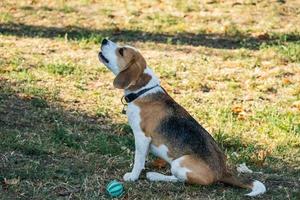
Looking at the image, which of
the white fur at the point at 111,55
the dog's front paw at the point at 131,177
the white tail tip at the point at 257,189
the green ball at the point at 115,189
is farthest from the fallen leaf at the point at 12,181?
the white tail tip at the point at 257,189

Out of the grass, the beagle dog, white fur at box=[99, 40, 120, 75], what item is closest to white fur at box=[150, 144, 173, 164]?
the beagle dog

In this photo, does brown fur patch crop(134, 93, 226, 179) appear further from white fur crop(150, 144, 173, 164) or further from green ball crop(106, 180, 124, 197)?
green ball crop(106, 180, 124, 197)

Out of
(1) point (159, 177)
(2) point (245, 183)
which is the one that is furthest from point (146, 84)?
(2) point (245, 183)

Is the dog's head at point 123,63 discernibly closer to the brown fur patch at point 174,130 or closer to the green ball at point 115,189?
the brown fur patch at point 174,130

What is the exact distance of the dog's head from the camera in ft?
18.5

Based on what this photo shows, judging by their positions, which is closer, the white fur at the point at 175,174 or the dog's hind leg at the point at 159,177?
the white fur at the point at 175,174

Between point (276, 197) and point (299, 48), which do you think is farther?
point (299, 48)

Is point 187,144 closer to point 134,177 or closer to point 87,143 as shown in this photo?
point 134,177

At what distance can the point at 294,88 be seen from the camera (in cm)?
898

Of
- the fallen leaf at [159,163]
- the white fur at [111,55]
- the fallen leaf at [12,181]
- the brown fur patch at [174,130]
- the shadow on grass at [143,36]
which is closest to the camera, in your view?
the fallen leaf at [12,181]

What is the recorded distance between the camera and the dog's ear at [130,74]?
5.64 m

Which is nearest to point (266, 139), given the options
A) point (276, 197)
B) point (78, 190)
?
point (276, 197)

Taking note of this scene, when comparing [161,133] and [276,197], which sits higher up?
[161,133]

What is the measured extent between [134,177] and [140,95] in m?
0.70
